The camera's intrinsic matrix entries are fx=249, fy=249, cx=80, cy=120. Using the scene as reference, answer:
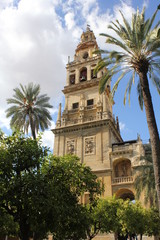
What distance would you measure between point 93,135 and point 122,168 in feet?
19.0

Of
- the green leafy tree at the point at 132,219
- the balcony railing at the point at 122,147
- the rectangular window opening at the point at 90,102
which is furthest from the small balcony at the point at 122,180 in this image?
the rectangular window opening at the point at 90,102

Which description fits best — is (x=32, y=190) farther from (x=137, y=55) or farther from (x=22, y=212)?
(x=137, y=55)

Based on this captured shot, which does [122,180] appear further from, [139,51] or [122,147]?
[139,51]

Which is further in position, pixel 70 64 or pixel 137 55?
pixel 70 64

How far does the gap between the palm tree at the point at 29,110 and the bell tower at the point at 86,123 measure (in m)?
6.21

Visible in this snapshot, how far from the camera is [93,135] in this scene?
33.3 meters

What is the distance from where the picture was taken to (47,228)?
12414mm

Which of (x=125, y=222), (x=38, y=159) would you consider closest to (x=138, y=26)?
(x=38, y=159)

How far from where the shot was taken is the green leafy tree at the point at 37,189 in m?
12.2

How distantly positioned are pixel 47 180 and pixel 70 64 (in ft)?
110

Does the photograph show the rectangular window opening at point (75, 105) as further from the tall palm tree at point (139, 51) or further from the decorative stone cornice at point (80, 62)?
the tall palm tree at point (139, 51)

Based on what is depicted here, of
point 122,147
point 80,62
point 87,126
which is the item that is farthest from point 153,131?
point 80,62

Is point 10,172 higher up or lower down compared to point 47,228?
higher up

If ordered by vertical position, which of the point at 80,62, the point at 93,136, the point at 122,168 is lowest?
the point at 122,168
